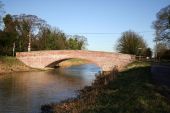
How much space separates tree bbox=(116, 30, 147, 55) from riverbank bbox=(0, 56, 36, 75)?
29593 mm

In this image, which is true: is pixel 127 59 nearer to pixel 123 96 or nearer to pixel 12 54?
pixel 12 54

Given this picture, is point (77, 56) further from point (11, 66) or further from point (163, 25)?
point (163, 25)

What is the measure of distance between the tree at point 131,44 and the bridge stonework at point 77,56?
74.1ft

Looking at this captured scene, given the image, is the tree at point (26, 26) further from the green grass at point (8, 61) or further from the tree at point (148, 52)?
the tree at point (148, 52)

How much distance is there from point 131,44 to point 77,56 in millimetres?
25292

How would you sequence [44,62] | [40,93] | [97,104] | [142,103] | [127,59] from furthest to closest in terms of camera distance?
[44,62] → [127,59] → [40,93] → [97,104] → [142,103]

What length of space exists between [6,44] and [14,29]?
11.2 feet

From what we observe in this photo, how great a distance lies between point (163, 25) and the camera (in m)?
60.4

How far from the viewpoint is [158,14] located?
61.8 m

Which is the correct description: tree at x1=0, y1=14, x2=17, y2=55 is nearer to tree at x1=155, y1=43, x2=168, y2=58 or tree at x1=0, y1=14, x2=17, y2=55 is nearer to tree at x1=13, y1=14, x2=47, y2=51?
tree at x1=13, y1=14, x2=47, y2=51

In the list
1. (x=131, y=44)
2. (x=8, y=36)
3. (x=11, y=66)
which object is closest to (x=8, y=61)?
(x=11, y=66)

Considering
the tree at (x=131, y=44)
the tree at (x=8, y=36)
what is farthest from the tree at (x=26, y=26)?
the tree at (x=131, y=44)

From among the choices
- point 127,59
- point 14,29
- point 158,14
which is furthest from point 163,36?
point 14,29

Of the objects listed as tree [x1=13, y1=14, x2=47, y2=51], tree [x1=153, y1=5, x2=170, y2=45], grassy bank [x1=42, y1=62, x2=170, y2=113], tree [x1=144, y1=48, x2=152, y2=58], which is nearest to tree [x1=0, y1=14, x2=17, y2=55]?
tree [x1=13, y1=14, x2=47, y2=51]
